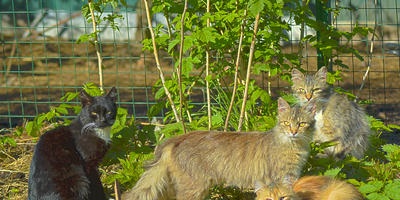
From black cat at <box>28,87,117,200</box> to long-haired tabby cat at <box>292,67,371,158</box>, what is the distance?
172 cm

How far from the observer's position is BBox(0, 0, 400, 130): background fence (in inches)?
395

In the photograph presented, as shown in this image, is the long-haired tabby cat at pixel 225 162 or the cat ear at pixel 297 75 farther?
the cat ear at pixel 297 75

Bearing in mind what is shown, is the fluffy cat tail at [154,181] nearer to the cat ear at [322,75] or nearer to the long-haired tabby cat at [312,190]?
the long-haired tabby cat at [312,190]

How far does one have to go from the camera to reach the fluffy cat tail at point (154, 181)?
6.35 metres

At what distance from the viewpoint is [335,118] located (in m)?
7.46

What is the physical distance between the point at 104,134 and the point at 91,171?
0.32m

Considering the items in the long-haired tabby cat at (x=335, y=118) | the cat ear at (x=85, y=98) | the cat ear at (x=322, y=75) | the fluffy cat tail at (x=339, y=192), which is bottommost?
the fluffy cat tail at (x=339, y=192)

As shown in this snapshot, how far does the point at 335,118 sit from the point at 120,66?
646 cm

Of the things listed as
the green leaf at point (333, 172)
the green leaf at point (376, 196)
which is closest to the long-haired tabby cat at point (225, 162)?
the green leaf at point (333, 172)

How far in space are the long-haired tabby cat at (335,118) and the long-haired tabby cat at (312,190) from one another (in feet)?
4.36

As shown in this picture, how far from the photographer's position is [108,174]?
7625 mm

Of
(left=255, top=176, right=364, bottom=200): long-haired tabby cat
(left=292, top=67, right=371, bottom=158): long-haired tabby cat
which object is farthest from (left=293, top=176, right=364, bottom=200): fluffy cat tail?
(left=292, top=67, right=371, bottom=158): long-haired tabby cat

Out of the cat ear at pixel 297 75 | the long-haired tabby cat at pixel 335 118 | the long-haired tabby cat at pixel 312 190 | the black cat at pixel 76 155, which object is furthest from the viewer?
the cat ear at pixel 297 75

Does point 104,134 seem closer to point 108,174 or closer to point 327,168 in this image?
point 108,174
